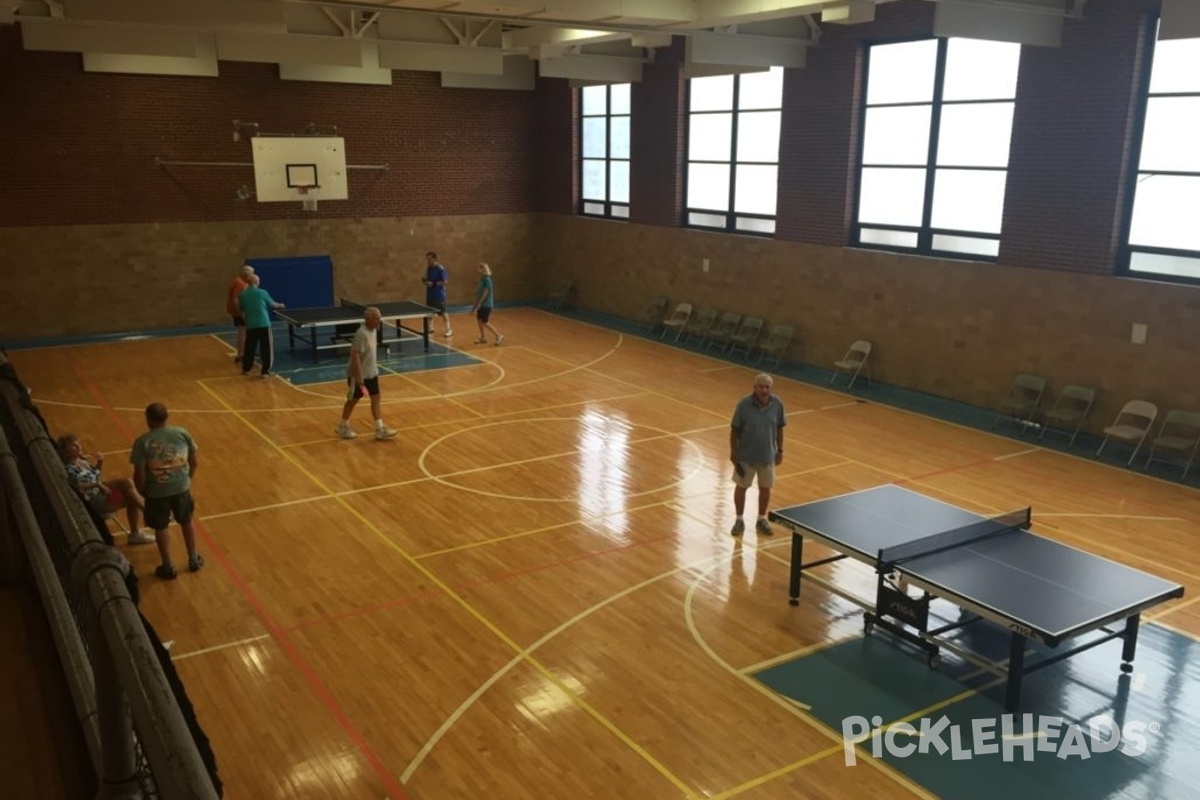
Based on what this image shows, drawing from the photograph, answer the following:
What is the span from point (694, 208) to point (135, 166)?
1174 cm

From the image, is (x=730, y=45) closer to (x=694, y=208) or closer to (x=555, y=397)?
(x=694, y=208)

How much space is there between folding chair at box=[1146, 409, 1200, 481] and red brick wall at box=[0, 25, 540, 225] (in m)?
16.7

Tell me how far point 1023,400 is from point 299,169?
51.1 ft

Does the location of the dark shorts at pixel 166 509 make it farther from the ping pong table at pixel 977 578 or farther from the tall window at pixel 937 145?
the tall window at pixel 937 145

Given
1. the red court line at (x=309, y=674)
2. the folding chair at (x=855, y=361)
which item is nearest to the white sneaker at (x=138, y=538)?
the red court line at (x=309, y=674)

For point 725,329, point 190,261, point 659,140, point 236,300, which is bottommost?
point 725,329

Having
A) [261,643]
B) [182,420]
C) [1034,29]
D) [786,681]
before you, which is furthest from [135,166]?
[786,681]

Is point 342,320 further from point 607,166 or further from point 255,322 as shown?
point 607,166

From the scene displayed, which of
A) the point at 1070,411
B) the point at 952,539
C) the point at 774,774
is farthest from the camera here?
the point at 1070,411

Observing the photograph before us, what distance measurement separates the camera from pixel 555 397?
52.3ft

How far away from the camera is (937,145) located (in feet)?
50.6

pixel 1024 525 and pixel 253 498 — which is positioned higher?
pixel 1024 525

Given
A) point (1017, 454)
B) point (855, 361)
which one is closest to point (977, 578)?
point (1017, 454)

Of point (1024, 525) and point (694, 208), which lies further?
point (694, 208)
